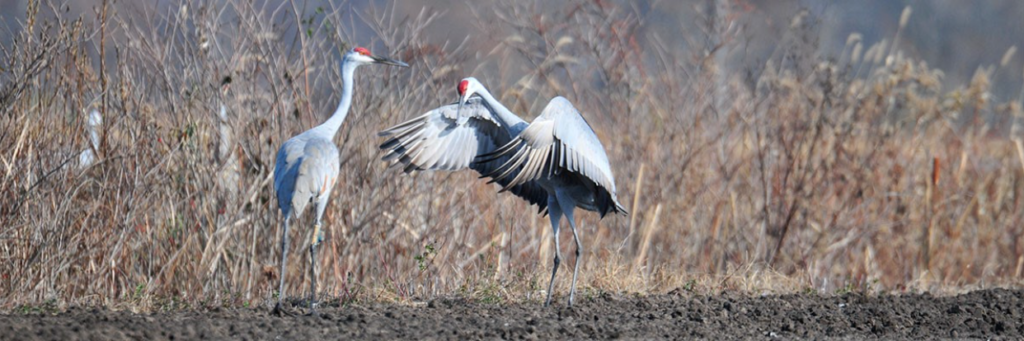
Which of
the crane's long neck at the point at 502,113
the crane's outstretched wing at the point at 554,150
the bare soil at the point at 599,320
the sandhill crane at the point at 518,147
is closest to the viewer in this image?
the bare soil at the point at 599,320

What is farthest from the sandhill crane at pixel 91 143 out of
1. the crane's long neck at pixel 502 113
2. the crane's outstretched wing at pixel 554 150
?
the crane's outstretched wing at pixel 554 150

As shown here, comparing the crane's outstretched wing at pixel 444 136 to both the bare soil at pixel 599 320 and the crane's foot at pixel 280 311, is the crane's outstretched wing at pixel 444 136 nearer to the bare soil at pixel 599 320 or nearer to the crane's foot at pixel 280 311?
the bare soil at pixel 599 320

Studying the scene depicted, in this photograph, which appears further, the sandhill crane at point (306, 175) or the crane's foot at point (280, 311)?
the sandhill crane at point (306, 175)

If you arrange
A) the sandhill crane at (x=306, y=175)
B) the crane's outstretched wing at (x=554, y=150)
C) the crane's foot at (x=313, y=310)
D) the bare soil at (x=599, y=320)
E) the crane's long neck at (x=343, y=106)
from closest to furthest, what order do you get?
the bare soil at (x=599, y=320), the crane's foot at (x=313, y=310), the crane's outstretched wing at (x=554, y=150), the sandhill crane at (x=306, y=175), the crane's long neck at (x=343, y=106)

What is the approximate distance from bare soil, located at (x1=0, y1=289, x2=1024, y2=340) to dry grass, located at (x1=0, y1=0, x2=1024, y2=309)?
67 centimetres

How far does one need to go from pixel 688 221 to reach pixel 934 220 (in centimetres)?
220

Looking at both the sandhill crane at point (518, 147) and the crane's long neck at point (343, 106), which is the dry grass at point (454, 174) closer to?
the crane's long neck at point (343, 106)

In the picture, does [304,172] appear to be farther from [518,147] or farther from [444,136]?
[518,147]

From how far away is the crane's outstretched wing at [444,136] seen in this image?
6.80 meters

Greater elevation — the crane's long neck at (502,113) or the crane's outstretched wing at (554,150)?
the crane's long neck at (502,113)

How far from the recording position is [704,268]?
9227mm

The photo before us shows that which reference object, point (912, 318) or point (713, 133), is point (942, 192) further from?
point (912, 318)

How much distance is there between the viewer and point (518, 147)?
6277 mm

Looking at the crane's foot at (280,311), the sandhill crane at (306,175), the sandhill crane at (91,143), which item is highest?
the sandhill crane at (91,143)
